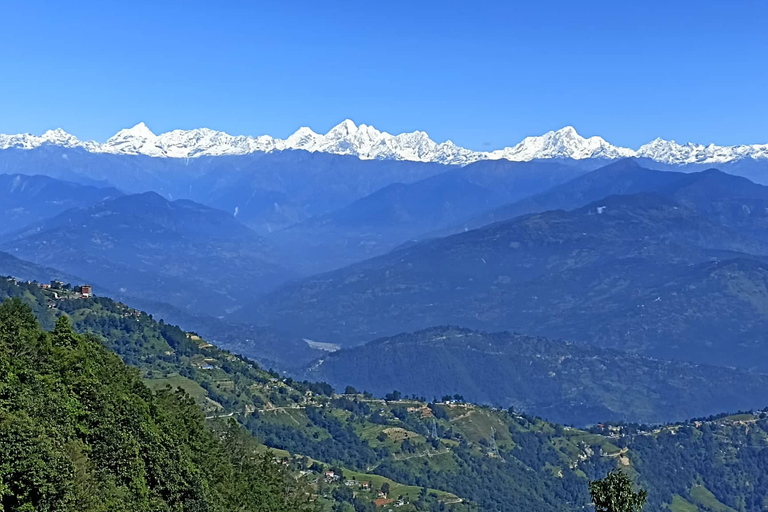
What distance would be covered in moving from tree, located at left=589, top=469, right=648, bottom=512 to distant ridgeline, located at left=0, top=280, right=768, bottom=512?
79.5 feet

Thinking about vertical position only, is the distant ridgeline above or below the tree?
below

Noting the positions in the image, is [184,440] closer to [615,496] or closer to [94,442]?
[94,442]

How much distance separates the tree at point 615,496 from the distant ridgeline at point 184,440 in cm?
2422

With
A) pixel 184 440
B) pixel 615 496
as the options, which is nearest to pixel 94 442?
pixel 184 440

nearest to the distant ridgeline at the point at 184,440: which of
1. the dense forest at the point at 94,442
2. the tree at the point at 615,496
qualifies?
the dense forest at the point at 94,442

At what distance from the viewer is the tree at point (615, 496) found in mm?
38281

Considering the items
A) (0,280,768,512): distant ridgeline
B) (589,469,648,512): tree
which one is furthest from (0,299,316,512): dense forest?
(589,469,648,512): tree

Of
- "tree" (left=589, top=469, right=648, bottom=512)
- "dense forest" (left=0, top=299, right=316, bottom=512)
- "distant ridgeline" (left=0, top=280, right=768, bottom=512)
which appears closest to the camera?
"tree" (left=589, top=469, right=648, bottom=512)

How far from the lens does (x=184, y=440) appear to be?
2687 inches

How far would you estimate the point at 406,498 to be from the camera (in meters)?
138

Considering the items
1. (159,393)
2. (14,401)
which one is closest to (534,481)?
(159,393)

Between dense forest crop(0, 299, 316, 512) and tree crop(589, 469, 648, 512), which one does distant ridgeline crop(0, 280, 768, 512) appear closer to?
dense forest crop(0, 299, 316, 512)

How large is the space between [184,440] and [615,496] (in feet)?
127

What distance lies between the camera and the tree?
1507 inches
